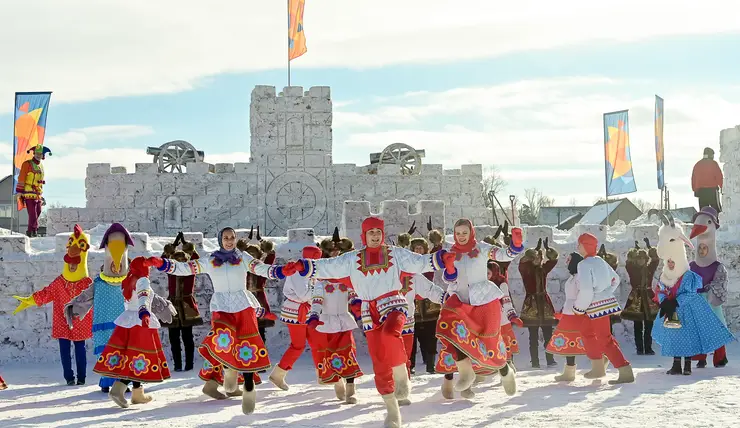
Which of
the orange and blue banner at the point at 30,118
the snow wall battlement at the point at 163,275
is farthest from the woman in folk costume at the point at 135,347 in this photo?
the orange and blue banner at the point at 30,118

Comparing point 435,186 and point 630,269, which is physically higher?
point 435,186

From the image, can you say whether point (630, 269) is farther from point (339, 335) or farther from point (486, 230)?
point (339, 335)

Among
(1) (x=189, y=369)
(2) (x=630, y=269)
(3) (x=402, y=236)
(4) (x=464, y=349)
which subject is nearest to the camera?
(4) (x=464, y=349)

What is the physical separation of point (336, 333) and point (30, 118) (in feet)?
26.1

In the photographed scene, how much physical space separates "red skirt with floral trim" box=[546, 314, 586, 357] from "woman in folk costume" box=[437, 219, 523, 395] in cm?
114

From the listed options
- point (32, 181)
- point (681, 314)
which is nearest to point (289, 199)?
point (32, 181)

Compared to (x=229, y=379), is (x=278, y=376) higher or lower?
lower

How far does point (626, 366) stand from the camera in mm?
7262

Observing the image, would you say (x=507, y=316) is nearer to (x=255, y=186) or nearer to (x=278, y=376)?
(x=278, y=376)

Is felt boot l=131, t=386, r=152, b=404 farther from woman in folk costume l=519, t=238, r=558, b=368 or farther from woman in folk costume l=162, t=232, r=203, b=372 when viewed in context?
woman in folk costume l=519, t=238, r=558, b=368

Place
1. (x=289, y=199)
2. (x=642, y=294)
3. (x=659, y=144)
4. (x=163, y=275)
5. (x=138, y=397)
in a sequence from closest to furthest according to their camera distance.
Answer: (x=138, y=397), (x=642, y=294), (x=163, y=275), (x=659, y=144), (x=289, y=199)

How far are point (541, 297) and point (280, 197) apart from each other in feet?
39.8

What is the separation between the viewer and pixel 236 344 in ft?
21.2

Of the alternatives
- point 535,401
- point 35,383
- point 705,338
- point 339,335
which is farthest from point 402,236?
point 35,383
